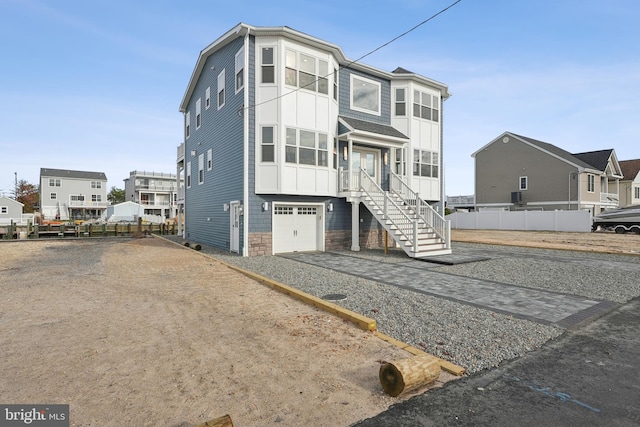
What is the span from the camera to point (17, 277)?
29.1 ft

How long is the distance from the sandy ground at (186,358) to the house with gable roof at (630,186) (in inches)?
1998

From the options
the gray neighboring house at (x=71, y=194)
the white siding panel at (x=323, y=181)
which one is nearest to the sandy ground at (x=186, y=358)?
the white siding panel at (x=323, y=181)

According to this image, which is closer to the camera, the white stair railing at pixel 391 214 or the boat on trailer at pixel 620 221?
the white stair railing at pixel 391 214

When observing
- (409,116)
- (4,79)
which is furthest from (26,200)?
(409,116)

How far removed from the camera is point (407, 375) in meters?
3.14

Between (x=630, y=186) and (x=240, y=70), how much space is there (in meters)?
49.2

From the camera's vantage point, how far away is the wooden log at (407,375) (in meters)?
3.12

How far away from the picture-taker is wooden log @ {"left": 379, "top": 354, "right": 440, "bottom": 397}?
10.2ft

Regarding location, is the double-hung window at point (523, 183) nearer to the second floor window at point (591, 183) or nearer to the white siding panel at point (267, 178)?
the second floor window at point (591, 183)

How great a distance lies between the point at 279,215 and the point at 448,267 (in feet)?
22.7

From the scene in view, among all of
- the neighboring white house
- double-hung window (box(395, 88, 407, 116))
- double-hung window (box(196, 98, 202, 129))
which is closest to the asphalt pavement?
double-hung window (box(395, 88, 407, 116))

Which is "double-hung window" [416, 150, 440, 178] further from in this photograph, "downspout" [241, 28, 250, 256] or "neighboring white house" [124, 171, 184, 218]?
"neighboring white house" [124, 171, 184, 218]

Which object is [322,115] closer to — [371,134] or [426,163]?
[371,134]

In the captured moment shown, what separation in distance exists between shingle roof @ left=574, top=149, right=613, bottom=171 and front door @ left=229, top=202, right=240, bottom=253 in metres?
38.3
